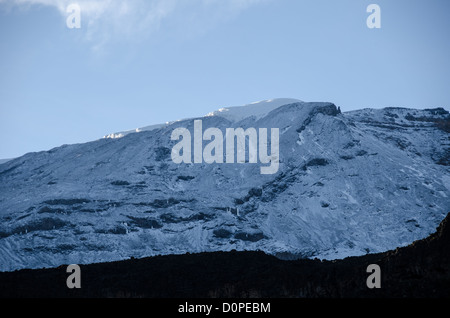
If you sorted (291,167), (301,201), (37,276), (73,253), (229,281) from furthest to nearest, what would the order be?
(291,167), (301,201), (73,253), (37,276), (229,281)

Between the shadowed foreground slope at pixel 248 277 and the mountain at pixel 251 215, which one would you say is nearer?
the shadowed foreground slope at pixel 248 277

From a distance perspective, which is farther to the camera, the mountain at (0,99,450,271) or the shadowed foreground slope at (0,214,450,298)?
the mountain at (0,99,450,271)

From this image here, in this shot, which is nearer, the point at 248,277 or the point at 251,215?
the point at 248,277

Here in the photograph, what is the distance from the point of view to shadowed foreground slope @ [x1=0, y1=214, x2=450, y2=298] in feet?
101

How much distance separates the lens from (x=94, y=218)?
179m

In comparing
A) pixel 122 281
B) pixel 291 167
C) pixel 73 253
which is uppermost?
pixel 291 167

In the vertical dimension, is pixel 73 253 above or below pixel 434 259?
below

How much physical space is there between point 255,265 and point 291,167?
15982cm

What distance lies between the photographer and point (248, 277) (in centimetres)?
3781

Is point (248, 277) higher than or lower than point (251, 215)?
Result: higher

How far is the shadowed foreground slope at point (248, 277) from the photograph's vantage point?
30.9m

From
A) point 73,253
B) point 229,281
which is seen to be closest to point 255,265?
point 229,281
